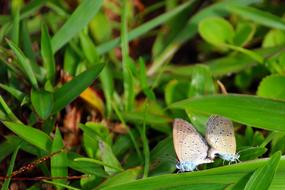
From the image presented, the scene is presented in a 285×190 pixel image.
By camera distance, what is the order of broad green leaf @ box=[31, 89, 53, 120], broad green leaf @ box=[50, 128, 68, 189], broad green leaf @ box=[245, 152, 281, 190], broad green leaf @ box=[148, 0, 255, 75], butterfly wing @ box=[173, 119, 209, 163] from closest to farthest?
broad green leaf @ box=[245, 152, 281, 190], butterfly wing @ box=[173, 119, 209, 163], broad green leaf @ box=[50, 128, 68, 189], broad green leaf @ box=[31, 89, 53, 120], broad green leaf @ box=[148, 0, 255, 75]

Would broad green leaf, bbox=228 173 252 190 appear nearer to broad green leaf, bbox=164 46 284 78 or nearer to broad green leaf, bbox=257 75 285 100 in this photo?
broad green leaf, bbox=257 75 285 100

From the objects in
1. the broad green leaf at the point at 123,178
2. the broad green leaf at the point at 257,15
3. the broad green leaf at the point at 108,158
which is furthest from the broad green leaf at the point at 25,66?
the broad green leaf at the point at 257,15

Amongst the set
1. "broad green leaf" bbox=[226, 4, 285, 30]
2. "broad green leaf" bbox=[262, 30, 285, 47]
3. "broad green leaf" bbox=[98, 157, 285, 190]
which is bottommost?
"broad green leaf" bbox=[98, 157, 285, 190]

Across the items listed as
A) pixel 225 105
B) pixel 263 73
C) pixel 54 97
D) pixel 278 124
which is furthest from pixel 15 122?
pixel 263 73

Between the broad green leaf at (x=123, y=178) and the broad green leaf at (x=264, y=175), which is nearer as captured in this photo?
the broad green leaf at (x=264, y=175)

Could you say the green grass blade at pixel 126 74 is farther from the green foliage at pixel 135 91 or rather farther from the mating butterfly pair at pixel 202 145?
the mating butterfly pair at pixel 202 145

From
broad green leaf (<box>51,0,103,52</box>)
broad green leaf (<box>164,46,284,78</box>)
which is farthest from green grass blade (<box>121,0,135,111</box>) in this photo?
broad green leaf (<box>164,46,284,78</box>)
